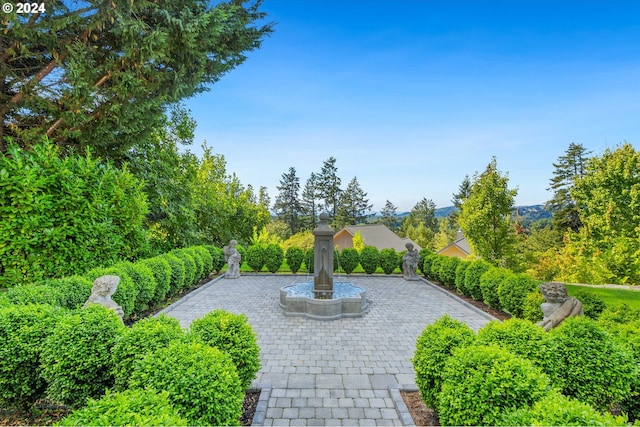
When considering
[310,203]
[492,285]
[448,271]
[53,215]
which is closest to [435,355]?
[492,285]

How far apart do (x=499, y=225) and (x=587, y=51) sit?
6.70m

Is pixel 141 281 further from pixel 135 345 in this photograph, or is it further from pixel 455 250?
pixel 455 250

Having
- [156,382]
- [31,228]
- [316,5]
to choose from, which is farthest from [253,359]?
[316,5]

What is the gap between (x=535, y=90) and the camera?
31.6 ft

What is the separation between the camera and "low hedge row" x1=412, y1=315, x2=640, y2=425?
86.4 inches

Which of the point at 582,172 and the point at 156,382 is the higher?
the point at 582,172

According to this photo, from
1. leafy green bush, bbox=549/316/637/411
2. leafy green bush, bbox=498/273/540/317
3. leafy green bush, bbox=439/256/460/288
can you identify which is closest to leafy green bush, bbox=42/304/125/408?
leafy green bush, bbox=549/316/637/411

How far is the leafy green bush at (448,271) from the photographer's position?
10641mm

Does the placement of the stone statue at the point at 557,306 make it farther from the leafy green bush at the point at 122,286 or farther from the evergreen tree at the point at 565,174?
the evergreen tree at the point at 565,174

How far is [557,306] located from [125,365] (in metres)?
5.90

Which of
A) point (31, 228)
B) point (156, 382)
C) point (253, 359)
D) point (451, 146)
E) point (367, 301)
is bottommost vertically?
point (367, 301)

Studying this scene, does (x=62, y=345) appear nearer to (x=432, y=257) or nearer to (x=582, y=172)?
(x=432, y=257)

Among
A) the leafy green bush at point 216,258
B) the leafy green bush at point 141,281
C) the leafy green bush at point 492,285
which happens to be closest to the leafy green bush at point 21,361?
the leafy green bush at point 141,281

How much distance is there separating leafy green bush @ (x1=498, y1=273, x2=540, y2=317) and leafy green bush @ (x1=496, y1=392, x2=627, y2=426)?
5495 millimetres
